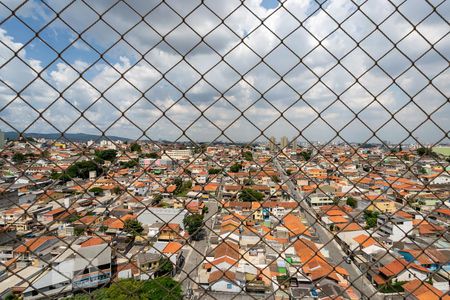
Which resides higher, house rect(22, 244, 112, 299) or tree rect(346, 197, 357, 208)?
house rect(22, 244, 112, 299)

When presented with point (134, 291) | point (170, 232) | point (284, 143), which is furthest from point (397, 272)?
point (134, 291)

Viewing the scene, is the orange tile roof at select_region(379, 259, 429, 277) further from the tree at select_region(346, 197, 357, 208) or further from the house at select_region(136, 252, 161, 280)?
the tree at select_region(346, 197, 357, 208)

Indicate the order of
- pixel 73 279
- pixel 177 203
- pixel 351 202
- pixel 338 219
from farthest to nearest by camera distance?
pixel 351 202, pixel 338 219, pixel 177 203, pixel 73 279

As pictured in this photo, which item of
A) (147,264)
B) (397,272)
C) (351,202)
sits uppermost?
(147,264)

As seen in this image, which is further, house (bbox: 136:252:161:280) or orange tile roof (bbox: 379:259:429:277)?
house (bbox: 136:252:161:280)

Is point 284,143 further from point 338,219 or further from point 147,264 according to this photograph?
point 338,219

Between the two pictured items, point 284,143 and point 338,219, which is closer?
point 284,143

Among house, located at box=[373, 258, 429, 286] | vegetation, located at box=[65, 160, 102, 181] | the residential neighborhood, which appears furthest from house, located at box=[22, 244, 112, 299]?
house, located at box=[373, 258, 429, 286]

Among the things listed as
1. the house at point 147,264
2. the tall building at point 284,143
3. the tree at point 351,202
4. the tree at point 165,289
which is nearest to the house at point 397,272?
the tall building at point 284,143

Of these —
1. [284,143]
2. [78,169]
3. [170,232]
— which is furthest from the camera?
[78,169]

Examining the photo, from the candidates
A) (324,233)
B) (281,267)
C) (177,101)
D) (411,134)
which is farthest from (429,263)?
(177,101)

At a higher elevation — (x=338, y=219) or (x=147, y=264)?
(x=147, y=264)

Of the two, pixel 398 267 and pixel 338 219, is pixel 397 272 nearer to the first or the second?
pixel 398 267
